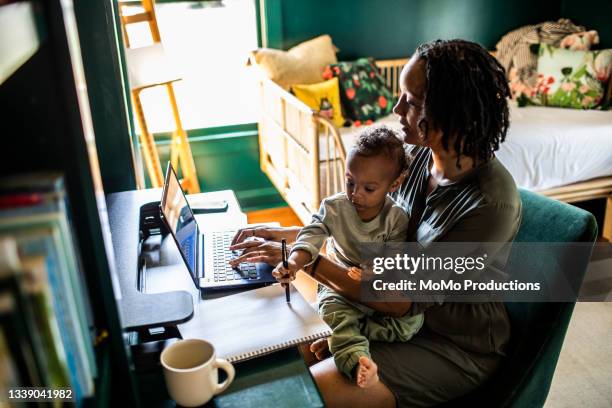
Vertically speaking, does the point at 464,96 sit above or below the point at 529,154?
above

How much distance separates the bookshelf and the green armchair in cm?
88

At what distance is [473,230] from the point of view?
120 cm

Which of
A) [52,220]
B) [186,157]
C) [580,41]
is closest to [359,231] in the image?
[52,220]

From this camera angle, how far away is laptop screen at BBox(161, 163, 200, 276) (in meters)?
1.26

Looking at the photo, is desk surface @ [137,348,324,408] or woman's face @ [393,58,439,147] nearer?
desk surface @ [137,348,324,408]

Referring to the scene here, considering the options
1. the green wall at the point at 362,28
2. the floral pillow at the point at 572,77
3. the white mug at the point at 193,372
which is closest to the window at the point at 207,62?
the green wall at the point at 362,28

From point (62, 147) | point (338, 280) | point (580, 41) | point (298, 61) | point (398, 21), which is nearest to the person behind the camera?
point (62, 147)

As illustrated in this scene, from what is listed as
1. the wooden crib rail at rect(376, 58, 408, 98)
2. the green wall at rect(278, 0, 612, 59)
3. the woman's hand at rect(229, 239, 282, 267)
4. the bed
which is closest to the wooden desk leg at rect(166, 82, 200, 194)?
the bed

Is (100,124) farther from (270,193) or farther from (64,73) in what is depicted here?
(270,193)

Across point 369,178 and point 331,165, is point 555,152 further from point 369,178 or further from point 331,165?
point 369,178

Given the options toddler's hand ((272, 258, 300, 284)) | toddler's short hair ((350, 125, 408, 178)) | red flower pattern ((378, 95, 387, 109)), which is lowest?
red flower pattern ((378, 95, 387, 109))

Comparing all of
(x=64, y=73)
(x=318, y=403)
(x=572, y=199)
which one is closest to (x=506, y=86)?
(x=318, y=403)

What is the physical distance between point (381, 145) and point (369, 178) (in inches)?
3.4

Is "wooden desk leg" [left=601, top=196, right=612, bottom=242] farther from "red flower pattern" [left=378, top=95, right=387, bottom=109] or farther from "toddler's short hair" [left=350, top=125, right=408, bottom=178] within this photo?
"toddler's short hair" [left=350, top=125, right=408, bottom=178]
